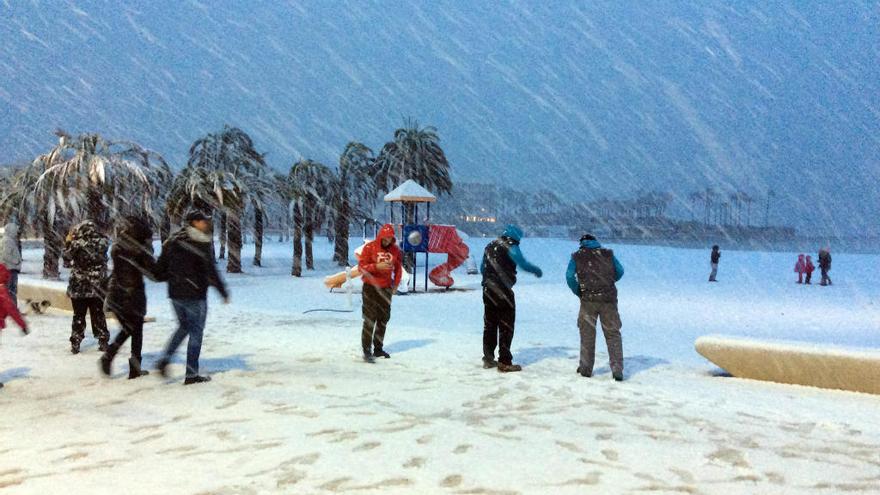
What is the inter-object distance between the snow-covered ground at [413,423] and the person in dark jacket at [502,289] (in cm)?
33

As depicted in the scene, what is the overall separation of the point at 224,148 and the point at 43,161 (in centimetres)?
1029

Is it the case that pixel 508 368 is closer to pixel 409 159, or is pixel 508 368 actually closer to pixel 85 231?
pixel 85 231

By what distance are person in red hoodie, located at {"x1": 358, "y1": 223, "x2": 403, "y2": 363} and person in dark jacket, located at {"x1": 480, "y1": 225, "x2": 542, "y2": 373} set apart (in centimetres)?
126

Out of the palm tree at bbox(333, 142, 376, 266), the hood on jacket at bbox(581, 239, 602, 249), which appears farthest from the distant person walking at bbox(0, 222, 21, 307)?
the palm tree at bbox(333, 142, 376, 266)

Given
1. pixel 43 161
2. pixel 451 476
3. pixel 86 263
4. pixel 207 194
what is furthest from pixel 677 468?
pixel 43 161

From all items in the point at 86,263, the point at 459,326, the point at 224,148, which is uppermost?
the point at 224,148

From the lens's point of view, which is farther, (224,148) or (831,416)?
(224,148)

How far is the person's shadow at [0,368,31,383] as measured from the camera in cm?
712

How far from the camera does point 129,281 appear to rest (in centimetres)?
697

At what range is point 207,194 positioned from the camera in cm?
2408

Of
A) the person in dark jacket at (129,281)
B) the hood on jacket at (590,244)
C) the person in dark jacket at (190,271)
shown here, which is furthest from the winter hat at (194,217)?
the hood on jacket at (590,244)

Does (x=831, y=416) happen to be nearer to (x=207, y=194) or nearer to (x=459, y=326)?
(x=459, y=326)

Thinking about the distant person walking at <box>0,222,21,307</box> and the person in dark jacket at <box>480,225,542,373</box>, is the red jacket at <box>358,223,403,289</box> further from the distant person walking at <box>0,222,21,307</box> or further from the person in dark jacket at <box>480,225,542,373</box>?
the distant person walking at <box>0,222,21,307</box>

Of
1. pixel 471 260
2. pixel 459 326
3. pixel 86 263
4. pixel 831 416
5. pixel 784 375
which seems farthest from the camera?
pixel 471 260
